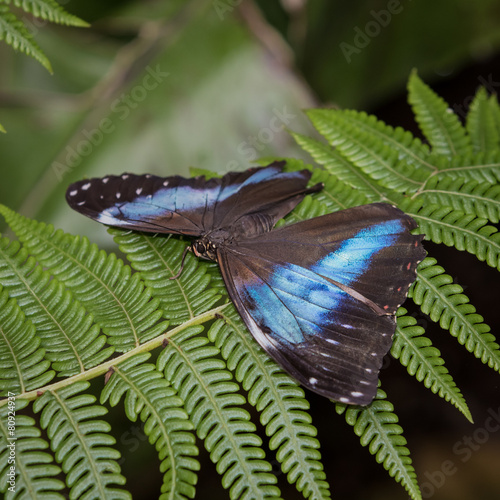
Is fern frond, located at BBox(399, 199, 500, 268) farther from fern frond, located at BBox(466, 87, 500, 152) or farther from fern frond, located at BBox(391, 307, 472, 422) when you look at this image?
fern frond, located at BBox(466, 87, 500, 152)

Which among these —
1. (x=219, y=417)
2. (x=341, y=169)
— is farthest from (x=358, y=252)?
(x=219, y=417)

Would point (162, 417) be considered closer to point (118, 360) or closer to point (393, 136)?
point (118, 360)

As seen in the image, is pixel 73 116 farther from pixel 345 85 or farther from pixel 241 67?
pixel 345 85

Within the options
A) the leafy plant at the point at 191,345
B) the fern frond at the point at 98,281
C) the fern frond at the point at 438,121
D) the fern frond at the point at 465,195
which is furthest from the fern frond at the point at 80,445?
the fern frond at the point at 438,121

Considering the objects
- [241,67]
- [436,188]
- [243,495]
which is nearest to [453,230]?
[436,188]

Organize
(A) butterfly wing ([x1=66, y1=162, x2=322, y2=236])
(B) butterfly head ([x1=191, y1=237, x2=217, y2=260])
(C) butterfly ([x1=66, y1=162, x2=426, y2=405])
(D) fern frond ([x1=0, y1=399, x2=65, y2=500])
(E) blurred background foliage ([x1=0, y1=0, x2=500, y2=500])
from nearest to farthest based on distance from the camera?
(D) fern frond ([x1=0, y1=399, x2=65, y2=500]), (C) butterfly ([x1=66, y1=162, x2=426, y2=405]), (B) butterfly head ([x1=191, y1=237, x2=217, y2=260]), (A) butterfly wing ([x1=66, y1=162, x2=322, y2=236]), (E) blurred background foliage ([x1=0, y1=0, x2=500, y2=500])

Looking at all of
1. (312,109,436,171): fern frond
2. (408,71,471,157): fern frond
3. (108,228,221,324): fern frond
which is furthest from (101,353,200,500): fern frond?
(408,71,471,157): fern frond
